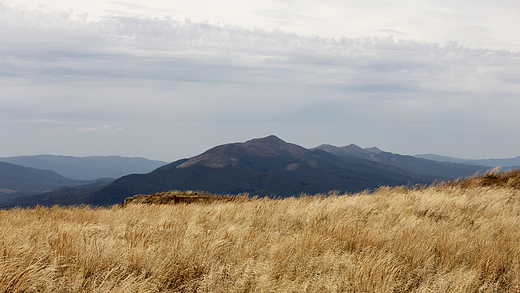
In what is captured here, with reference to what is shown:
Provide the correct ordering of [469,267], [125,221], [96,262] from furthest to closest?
1. [125,221]
2. [469,267]
3. [96,262]

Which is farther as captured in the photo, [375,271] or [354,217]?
[354,217]

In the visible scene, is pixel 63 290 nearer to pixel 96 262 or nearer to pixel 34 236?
pixel 96 262

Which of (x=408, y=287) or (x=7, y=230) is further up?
(x=7, y=230)

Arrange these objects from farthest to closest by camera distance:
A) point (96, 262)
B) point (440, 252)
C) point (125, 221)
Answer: point (125, 221) → point (440, 252) → point (96, 262)

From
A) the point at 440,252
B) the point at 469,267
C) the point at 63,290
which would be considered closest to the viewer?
the point at 63,290

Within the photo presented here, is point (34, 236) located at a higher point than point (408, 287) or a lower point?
higher

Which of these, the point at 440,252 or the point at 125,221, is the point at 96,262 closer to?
the point at 125,221

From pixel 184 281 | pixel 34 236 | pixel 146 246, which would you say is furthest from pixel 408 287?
pixel 34 236

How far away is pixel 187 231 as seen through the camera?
5.87 metres

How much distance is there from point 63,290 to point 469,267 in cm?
535

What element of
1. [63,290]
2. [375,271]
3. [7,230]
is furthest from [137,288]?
[7,230]

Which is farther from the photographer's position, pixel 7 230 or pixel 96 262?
pixel 7 230

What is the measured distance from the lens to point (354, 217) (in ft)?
24.7

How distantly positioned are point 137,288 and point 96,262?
905 mm
